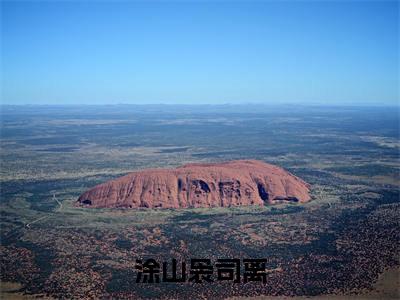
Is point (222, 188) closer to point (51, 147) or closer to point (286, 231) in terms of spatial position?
point (286, 231)

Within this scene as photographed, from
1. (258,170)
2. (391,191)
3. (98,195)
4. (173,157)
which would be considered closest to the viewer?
(98,195)

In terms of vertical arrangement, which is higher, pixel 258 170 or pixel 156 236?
pixel 258 170

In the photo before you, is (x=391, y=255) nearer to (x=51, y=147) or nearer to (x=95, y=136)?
(x=51, y=147)

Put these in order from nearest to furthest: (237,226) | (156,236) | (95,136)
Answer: (156,236), (237,226), (95,136)

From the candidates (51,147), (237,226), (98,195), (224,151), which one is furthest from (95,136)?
(237,226)

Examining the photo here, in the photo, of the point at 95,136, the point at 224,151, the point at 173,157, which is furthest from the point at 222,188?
the point at 95,136

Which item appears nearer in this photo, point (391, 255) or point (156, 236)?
point (391, 255)
